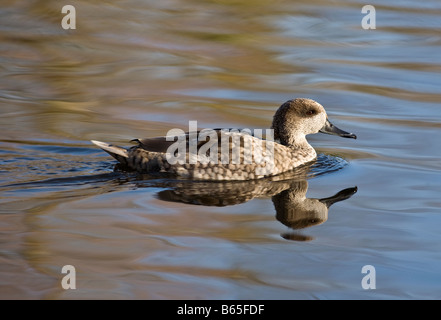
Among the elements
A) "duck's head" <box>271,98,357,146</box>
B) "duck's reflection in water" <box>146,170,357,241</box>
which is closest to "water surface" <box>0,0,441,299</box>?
"duck's reflection in water" <box>146,170,357,241</box>

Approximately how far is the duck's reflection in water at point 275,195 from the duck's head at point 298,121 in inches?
32.2

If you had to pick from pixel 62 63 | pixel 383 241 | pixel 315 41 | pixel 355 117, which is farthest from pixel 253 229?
pixel 315 41

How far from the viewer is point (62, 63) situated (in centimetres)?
1305

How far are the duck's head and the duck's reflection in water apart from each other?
818mm

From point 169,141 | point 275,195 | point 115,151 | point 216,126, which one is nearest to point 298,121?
point 216,126

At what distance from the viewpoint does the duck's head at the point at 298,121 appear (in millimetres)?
9438

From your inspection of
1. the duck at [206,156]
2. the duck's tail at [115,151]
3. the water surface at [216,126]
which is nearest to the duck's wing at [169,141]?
the duck at [206,156]

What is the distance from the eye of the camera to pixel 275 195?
8219mm

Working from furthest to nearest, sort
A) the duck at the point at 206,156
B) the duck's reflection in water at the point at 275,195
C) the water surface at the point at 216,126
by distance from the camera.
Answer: the duck at the point at 206,156 < the duck's reflection in water at the point at 275,195 < the water surface at the point at 216,126

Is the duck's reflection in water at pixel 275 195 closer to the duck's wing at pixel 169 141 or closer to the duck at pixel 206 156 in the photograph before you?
the duck at pixel 206 156

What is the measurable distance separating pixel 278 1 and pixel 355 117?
6.08 meters

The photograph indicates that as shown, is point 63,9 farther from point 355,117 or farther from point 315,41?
point 355,117

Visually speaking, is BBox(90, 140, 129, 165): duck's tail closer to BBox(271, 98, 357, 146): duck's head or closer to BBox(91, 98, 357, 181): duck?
BBox(91, 98, 357, 181): duck

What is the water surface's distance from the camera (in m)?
6.13
